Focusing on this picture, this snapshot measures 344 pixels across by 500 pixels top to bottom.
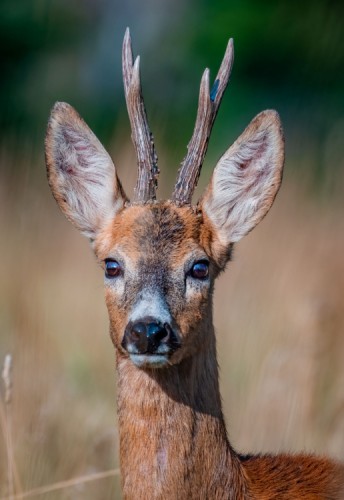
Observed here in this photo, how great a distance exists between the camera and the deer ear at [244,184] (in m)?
5.43

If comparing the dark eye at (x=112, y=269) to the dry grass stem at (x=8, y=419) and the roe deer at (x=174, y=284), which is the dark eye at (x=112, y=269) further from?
the dry grass stem at (x=8, y=419)

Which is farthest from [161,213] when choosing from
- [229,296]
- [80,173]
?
[229,296]

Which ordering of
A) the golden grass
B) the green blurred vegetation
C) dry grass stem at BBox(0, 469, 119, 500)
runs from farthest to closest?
the green blurred vegetation
the golden grass
dry grass stem at BBox(0, 469, 119, 500)

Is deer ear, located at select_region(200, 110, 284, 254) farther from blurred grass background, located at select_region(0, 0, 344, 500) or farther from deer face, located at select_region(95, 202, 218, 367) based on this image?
blurred grass background, located at select_region(0, 0, 344, 500)

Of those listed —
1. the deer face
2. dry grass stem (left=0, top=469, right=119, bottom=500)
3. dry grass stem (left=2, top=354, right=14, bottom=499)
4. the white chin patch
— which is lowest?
dry grass stem (left=0, top=469, right=119, bottom=500)

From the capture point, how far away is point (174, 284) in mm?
5000

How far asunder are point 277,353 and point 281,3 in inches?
293

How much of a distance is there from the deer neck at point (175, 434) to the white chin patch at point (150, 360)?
0.69 ft

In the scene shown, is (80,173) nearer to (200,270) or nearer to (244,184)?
(244,184)

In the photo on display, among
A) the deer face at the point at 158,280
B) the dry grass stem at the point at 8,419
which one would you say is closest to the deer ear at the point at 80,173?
the deer face at the point at 158,280

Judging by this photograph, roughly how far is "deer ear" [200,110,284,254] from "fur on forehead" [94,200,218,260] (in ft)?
→ 0.32

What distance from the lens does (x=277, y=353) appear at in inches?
292

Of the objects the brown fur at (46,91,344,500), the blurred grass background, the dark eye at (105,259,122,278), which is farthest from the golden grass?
the dark eye at (105,259,122,278)

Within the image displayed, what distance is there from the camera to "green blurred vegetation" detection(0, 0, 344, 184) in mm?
12656
